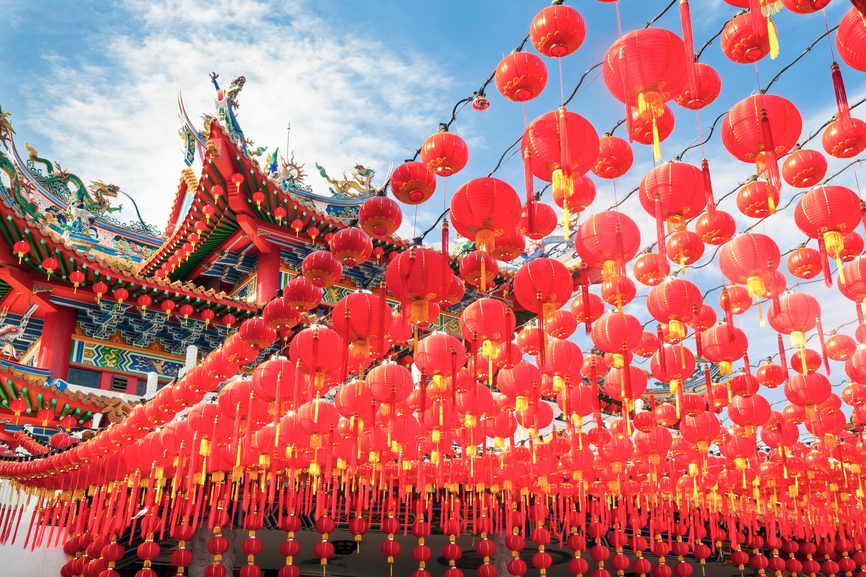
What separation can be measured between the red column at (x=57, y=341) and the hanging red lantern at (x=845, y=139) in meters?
10.7

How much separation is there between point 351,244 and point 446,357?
1387 millimetres

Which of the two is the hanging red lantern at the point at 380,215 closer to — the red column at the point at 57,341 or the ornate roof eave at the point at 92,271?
the ornate roof eave at the point at 92,271

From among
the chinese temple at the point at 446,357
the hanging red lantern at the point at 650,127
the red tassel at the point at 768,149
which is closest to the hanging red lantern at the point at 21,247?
the chinese temple at the point at 446,357

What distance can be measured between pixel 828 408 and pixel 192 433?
7.61 metres

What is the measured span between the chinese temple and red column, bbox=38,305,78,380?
0.11 ft

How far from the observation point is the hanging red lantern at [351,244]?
5.39m

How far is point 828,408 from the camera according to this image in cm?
784

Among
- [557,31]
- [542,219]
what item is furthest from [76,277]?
[557,31]

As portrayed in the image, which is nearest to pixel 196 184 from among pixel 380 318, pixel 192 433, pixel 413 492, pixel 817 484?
pixel 192 433

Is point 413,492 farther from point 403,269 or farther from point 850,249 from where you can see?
point 850,249

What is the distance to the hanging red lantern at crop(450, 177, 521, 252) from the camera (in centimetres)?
428

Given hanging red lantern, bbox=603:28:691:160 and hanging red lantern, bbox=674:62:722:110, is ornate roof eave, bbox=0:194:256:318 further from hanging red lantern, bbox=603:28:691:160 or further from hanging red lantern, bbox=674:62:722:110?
hanging red lantern, bbox=674:62:722:110

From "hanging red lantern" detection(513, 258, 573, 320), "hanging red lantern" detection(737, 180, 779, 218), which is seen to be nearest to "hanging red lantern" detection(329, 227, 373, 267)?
"hanging red lantern" detection(513, 258, 573, 320)

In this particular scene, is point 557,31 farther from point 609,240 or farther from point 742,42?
point 609,240
